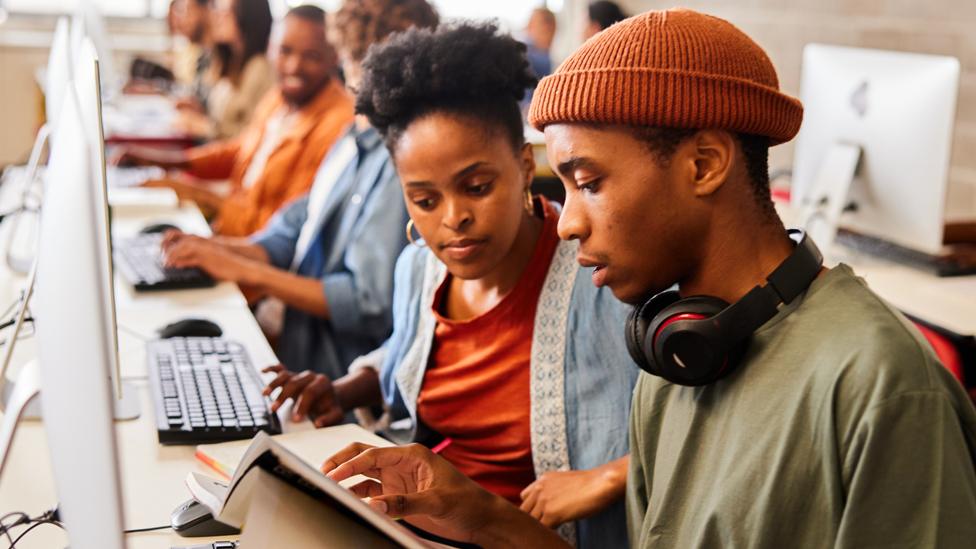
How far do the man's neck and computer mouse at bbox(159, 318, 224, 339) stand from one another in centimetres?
111

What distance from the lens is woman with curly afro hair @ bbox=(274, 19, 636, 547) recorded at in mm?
1356

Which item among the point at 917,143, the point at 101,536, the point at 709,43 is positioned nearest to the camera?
the point at 101,536

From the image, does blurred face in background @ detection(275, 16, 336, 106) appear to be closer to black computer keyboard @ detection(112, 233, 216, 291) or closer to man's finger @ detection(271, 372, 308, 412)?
black computer keyboard @ detection(112, 233, 216, 291)

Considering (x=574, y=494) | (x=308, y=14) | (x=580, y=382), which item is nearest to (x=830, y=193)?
(x=580, y=382)

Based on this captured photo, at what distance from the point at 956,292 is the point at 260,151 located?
77.0 inches

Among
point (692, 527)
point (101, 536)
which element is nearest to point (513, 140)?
point (692, 527)

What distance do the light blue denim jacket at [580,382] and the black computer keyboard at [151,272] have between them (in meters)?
1.04

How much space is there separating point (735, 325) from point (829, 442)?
0.43 ft

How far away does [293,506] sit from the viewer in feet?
2.87

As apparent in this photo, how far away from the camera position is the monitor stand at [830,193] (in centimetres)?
218

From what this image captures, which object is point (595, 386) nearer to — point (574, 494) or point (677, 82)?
point (574, 494)

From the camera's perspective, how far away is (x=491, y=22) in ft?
5.02

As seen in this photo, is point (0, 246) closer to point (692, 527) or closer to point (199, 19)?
point (692, 527)

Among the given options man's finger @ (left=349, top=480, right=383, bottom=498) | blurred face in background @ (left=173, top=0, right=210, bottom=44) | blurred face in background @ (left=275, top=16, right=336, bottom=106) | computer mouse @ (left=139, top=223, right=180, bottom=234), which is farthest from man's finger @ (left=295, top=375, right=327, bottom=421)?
blurred face in background @ (left=173, top=0, right=210, bottom=44)
